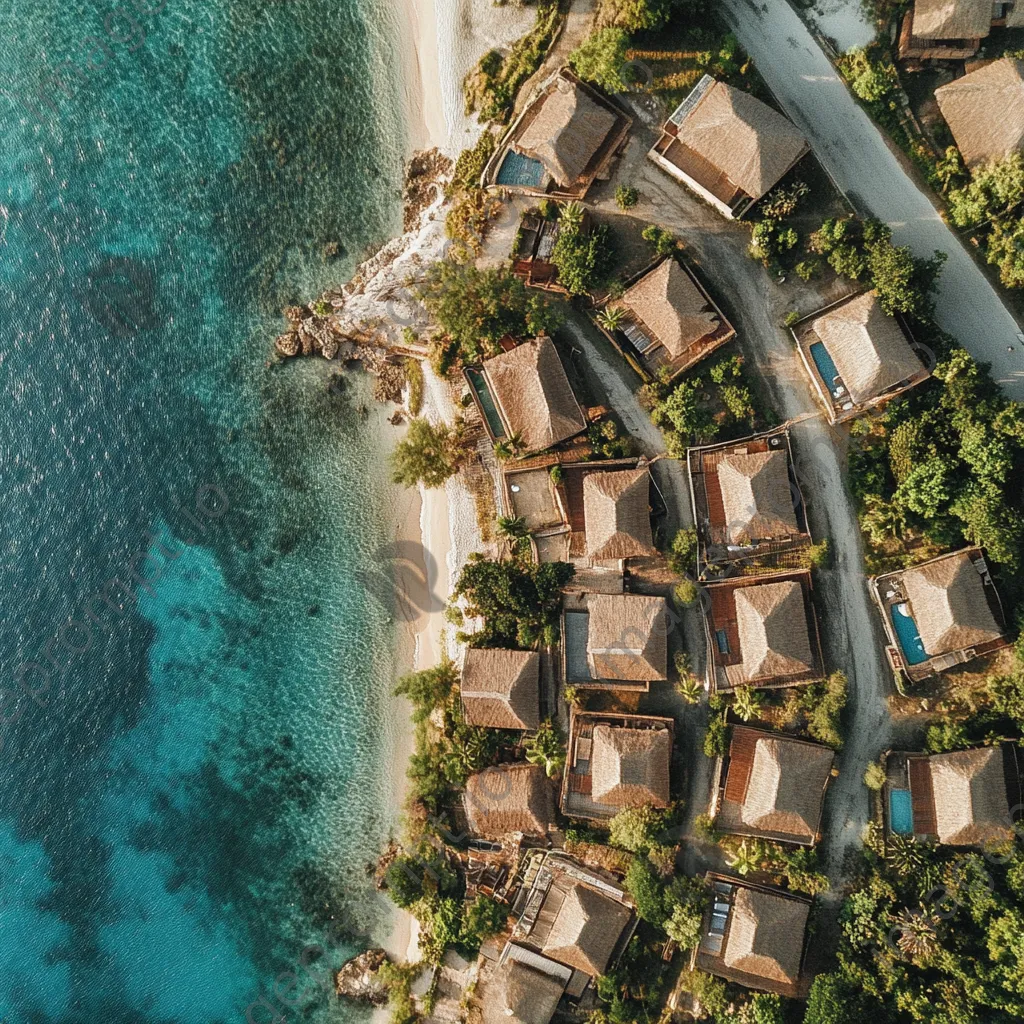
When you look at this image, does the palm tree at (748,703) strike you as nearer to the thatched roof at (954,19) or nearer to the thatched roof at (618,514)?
the thatched roof at (618,514)

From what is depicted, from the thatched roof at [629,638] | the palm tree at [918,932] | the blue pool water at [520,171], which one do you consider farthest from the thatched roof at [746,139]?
the palm tree at [918,932]

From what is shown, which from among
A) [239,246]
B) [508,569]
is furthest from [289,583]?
[239,246]

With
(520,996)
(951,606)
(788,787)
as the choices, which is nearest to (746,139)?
(951,606)

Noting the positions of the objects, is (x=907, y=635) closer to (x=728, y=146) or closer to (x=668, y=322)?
(x=668, y=322)

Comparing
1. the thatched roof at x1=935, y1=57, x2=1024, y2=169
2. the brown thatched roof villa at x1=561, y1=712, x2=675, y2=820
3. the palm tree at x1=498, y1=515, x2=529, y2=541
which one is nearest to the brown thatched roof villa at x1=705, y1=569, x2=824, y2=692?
the brown thatched roof villa at x1=561, y1=712, x2=675, y2=820

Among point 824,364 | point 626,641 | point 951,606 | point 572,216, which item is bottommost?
point 626,641
